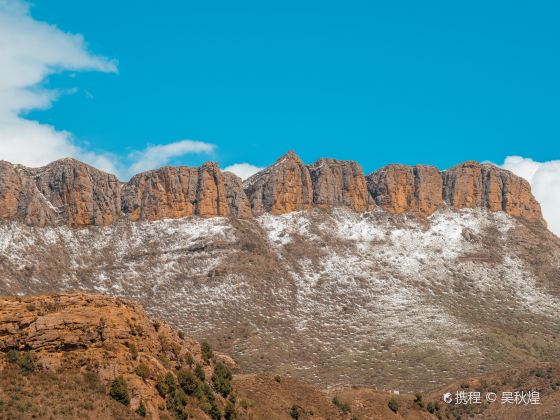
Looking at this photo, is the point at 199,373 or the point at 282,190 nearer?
the point at 199,373

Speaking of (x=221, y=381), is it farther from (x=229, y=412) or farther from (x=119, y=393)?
(x=119, y=393)

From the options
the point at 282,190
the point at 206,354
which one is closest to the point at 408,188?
the point at 282,190

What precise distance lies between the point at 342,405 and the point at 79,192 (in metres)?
105

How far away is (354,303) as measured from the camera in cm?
11912

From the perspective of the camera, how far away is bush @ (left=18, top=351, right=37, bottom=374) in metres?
29.8

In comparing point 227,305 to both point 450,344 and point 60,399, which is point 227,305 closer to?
point 450,344

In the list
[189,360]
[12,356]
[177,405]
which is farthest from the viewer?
[189,360]

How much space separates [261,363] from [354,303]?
27.2 m

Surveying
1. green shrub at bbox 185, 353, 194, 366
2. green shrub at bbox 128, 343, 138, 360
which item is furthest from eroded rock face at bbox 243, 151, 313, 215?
green shrub at bbox 128, 343, 138, 360

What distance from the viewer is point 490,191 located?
158 m

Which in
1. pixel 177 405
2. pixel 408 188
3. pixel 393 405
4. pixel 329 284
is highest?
pixel 408 188

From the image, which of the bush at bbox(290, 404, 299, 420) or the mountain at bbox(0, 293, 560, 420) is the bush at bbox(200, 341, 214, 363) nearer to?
the mountain at bbox(0, 293, 560, 420)

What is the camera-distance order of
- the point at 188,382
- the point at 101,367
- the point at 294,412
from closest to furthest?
the point at 101,367
the point at 188,382
the point at 294,412

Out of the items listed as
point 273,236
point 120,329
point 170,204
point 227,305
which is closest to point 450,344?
point 227,305
